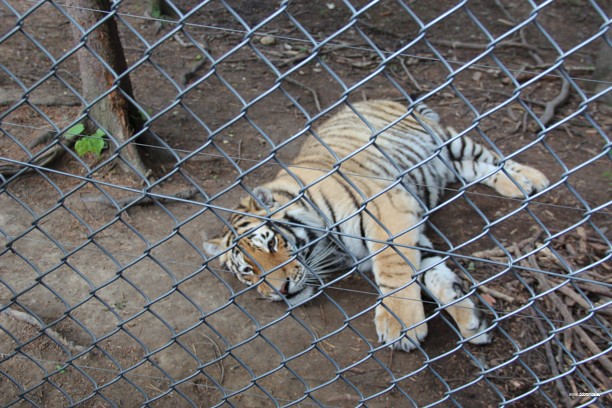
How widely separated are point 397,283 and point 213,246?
867 mm

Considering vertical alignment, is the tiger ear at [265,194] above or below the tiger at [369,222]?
above

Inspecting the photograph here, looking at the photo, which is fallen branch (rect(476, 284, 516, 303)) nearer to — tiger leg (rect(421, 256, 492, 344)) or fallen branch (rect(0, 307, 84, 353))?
tiger leg (rect(421, 256, 492, 344))

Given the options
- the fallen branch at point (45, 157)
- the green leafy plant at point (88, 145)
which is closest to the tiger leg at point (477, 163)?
the green leafy plant at point (88, 145)

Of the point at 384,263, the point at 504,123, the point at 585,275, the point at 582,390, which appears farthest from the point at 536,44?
the point at 582,390

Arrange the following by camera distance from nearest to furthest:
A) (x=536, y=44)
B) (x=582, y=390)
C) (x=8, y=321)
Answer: (x=582, y=390) < (x=8, y=321) < (x=536, y=44)

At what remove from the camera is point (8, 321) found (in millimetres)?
2186

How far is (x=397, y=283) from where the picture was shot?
94.7 inches

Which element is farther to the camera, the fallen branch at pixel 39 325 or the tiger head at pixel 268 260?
the tiger head at pixel 268 260

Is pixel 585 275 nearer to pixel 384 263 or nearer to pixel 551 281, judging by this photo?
pixel 551 281

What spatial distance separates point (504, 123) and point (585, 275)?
1499 millimetres

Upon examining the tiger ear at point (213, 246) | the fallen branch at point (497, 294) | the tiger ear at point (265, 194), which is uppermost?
the tiger ear at point (265, 194)

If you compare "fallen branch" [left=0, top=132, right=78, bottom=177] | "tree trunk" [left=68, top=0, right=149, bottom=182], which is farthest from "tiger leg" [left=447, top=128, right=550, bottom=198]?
"fallen branch" [left=0, top=132, right=78, bottom=177]

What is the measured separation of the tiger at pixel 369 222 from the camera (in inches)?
89.4

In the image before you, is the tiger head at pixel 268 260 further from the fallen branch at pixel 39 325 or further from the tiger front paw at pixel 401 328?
the fallen branch at pixel 39 325
